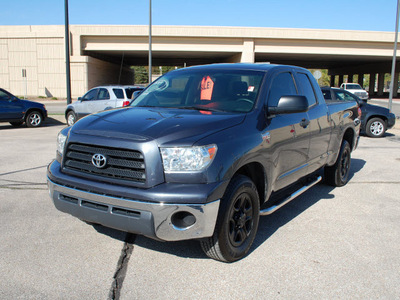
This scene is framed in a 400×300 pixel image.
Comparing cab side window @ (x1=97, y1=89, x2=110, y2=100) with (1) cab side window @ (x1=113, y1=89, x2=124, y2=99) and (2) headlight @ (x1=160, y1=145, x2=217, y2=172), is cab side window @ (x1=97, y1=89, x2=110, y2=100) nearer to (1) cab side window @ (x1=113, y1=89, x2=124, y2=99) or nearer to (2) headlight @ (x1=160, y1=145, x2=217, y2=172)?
(1) cab side window @ (x1=113, y1=89, x2=124, y2=99)

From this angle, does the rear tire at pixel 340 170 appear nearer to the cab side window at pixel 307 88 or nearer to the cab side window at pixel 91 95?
the cab side window at pixel 307 88

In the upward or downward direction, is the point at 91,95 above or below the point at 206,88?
below

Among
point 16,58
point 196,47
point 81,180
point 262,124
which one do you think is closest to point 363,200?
point 262,124

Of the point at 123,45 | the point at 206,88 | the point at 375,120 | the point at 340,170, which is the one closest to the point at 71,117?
the point at 375,120

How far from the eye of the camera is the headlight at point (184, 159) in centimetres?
308

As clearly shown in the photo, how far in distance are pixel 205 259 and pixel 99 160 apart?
4.52 ft

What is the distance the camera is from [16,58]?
37344mm

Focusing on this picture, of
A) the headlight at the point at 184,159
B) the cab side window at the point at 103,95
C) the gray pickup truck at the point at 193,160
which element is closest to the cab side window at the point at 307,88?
the gray pickup truck at the point at 193,160

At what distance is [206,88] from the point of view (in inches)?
172

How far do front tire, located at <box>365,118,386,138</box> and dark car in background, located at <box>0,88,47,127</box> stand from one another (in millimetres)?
12396

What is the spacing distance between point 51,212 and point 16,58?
3753 cm

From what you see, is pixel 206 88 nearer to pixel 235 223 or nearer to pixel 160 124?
pixel 160 124

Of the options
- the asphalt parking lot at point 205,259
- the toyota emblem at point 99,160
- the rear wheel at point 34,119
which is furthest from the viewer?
the rear wheel at point 34,119

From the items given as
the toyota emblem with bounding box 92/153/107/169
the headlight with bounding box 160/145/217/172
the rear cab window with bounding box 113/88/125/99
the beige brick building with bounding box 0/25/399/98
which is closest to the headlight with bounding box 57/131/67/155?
the toyota emblem with bounding box 92/153/107/169
